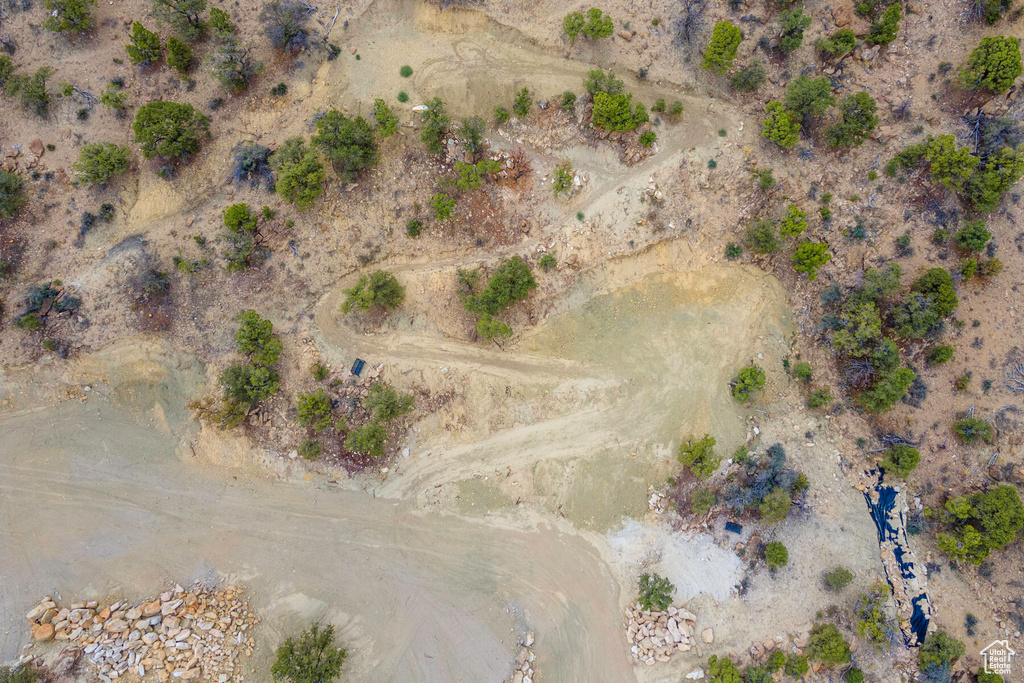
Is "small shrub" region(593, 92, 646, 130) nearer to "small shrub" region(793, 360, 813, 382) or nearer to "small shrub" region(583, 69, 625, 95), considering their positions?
"small shrub" region(583, 69, 625, 95)

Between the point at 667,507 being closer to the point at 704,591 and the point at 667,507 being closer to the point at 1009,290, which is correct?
the point at 704,591

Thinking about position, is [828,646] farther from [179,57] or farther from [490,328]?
[179,57]

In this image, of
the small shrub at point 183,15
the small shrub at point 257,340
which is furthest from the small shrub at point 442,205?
the small shrub at point 183,15

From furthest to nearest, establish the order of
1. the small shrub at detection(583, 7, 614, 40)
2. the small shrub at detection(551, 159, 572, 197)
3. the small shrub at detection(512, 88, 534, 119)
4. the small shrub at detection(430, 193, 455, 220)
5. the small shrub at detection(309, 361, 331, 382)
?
the small shrub at detection(551, 159, 572, 197)
the small shrub at detection(512, 88, 534, 119)
the small shrub at detection(430, 193, 455, 220)
the small shrub at detection(309, 361, 331, 382)
the small shrub at detection(583, 7, 614, 40)

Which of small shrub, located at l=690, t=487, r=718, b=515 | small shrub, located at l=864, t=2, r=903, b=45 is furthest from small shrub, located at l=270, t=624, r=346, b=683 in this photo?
small shrub, located at l=864, t=2, r=903, b=45

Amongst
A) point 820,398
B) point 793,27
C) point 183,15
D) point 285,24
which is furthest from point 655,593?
point 183,15

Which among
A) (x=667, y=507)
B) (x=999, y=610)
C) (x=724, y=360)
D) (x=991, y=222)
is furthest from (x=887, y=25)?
(x=999, y=610)
